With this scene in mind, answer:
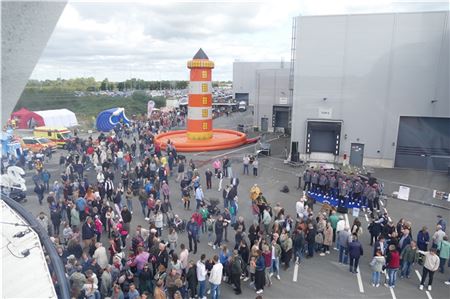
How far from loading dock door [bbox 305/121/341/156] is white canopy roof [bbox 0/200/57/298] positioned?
17.8 m

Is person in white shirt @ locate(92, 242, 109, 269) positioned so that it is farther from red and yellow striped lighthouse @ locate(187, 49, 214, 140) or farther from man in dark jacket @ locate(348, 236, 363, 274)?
red and yellow striped lighthouse @ locate(187, 49, 214, 140)

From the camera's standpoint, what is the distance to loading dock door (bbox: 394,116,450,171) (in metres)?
20.4

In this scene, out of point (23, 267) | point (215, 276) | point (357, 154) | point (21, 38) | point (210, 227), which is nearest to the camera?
point (21, 38)

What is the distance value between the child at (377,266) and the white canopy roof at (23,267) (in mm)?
7490

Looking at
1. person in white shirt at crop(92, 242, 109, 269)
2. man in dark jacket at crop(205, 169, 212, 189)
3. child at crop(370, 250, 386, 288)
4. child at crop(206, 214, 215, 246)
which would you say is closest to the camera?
person in white shirt at crop(92, 242, 109, 269)

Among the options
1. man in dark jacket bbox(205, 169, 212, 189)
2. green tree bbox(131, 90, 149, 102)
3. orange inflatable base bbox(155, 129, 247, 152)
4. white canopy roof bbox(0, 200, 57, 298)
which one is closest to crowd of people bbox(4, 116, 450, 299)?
white canopy roof bbox(0, 200, 57, 298)

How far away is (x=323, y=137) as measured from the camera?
22.1 m

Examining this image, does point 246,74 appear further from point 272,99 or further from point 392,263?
point 392,263

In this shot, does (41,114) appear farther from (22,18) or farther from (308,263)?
(22,18)

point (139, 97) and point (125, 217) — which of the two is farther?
point (139, 97)

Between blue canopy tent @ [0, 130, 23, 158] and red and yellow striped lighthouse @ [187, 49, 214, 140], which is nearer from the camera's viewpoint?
blue canopy tent @ [0, 130, 23, 158]

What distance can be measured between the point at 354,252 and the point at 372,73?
551 inches

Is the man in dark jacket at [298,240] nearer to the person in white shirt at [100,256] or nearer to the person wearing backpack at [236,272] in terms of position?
the person wearing backpack at [236,272]

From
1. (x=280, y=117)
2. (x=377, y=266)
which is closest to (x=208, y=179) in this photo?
(x=377, y=266)
